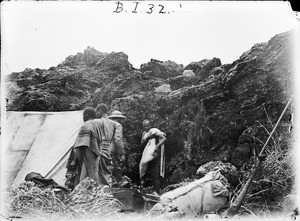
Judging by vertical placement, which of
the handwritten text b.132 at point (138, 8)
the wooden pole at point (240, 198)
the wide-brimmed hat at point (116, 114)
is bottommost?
the wooden pole at point (240, 198)

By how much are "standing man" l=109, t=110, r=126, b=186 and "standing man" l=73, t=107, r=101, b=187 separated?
0.84ft

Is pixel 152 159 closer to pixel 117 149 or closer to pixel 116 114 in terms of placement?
pixel 117 149

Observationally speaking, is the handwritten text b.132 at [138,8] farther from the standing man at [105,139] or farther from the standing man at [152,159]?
the standing man at [152,159]

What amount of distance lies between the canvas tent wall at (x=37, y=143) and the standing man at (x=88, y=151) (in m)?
0.12

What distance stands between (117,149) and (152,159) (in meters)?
0.57

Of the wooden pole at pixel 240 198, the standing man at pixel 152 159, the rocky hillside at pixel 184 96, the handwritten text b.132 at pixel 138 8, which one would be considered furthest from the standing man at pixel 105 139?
the wooden pole at pixel 240 198

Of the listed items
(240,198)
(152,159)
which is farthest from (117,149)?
(240,198)

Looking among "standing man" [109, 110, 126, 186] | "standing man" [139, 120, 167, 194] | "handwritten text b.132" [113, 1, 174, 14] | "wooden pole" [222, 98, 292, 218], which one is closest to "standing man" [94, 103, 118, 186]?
"standing man" [109, 110, 126, 186]

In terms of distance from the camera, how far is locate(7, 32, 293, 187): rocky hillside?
9086 mm

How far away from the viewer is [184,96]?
9.32 m

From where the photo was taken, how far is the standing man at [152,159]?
9.03 metres

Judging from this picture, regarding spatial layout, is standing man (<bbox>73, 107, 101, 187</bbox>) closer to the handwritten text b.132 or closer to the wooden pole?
the handwritten text b.132

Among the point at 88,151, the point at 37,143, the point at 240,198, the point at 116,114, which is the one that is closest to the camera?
the point at 240,198

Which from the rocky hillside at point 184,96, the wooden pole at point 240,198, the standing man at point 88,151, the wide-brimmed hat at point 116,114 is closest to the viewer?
the wooden pole at point 240,198
